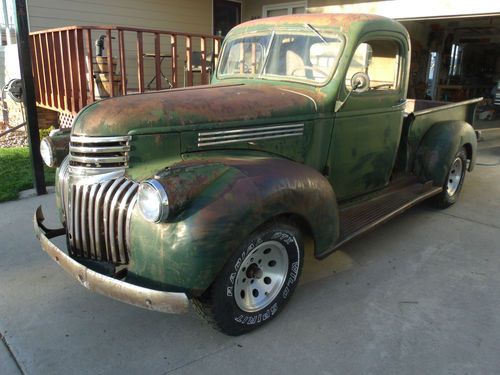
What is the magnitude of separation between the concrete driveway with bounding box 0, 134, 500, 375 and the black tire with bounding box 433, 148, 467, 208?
99 cm

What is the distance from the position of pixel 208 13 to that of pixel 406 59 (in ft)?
25.6

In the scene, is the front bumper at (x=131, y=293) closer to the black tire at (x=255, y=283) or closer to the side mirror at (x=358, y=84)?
the black tire at (x=255, y=283)

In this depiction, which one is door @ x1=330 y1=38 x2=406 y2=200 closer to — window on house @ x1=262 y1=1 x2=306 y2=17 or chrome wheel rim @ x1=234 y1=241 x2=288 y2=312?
chrome wheel rim @ x1=234 y1=241 x2=288 y2=312

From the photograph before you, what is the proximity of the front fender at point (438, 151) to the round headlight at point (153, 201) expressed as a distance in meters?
3.32

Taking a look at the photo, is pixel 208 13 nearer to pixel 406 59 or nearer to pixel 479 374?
pixel 406 59

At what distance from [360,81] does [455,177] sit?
2.52 m

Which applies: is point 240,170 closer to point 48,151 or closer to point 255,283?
point 255,283

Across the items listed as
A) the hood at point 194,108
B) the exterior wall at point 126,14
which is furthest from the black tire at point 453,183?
the exterior wall at point 126,14

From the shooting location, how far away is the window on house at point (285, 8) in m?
10.6

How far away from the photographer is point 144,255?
2.38 meters

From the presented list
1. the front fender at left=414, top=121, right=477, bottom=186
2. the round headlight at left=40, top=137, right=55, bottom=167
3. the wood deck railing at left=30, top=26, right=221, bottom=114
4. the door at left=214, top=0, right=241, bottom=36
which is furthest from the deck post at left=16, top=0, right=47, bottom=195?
the door at left=214, top=0, right=241, bottom=36

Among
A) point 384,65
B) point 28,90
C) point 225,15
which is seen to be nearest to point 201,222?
point 384,65

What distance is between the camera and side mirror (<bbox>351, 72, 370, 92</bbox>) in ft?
10.9

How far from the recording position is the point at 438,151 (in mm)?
4578
